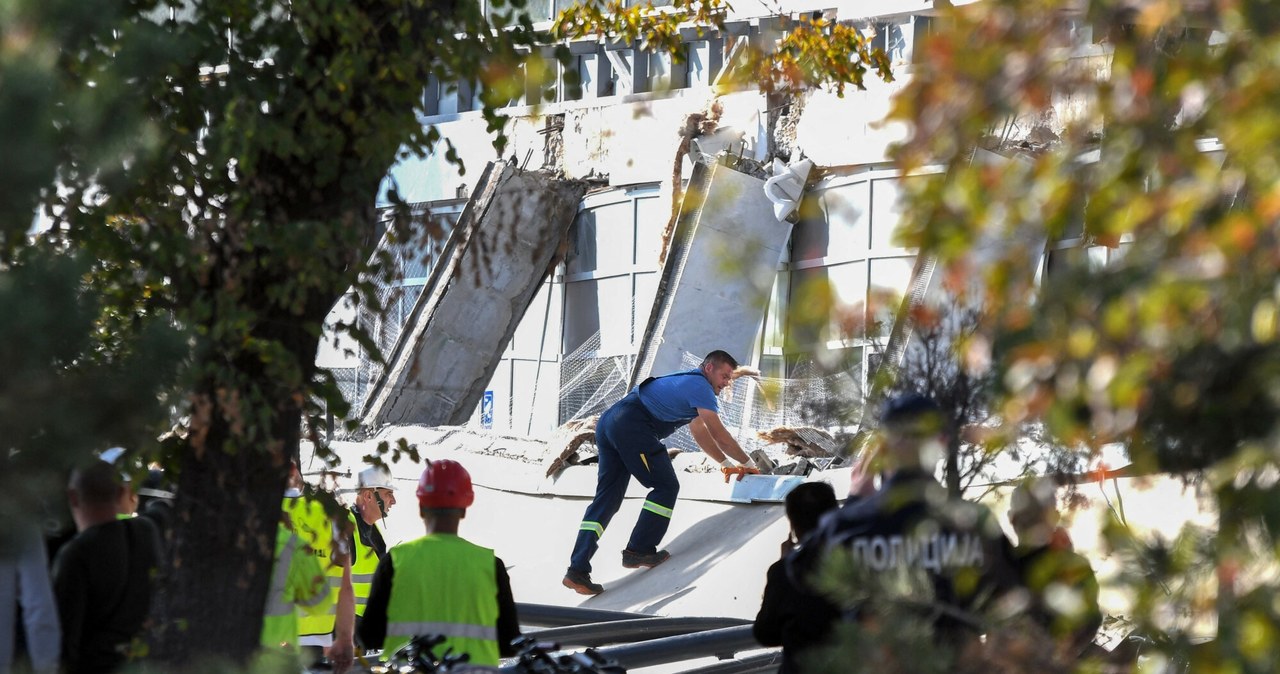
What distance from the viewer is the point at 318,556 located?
6.35 metres

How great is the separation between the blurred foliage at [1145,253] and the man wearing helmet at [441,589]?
2.94 meters

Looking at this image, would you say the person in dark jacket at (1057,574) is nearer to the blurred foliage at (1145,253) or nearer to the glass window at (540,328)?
the blurred foliage at (1145,253)

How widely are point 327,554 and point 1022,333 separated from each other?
462 centimetres

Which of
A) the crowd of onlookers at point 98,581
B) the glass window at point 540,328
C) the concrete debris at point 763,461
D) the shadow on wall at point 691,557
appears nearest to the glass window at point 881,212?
the concrete debris at point 763,461

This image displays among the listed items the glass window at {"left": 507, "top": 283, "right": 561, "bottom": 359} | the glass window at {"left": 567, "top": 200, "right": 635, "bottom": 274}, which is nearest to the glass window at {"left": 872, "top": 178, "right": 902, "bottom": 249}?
the glass window at {"left": 567, "top": 200, "right": 635, "bottom": 274}

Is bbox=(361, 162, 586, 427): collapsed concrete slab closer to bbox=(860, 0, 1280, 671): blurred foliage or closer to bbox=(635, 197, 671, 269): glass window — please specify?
bbox=(635, 197, 671, 269): glass window

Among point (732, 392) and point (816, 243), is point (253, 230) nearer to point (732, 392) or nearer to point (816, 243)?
point (732, 392)

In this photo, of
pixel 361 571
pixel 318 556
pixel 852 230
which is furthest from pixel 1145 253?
pixel 852 230

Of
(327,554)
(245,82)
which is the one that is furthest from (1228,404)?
(327,554)

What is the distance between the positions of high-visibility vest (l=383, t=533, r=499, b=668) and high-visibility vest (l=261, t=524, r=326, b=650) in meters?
0.43

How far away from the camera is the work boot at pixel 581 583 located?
35.0 ft

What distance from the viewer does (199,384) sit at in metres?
4.35

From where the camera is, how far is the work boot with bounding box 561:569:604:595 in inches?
420

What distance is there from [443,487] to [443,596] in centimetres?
35
